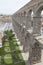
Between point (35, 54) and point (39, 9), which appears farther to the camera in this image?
point (35, 54)

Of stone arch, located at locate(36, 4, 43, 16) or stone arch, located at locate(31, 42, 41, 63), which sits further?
stone arch, located at locate(31, 42, 41, 63)

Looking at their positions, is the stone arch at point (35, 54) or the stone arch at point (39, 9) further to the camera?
the stone arch at point (35, 54)

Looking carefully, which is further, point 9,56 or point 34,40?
point 9,56

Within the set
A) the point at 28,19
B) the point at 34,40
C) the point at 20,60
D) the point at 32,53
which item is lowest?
the point at 20,60

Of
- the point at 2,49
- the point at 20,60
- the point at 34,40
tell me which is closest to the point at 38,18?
the point at 34,40

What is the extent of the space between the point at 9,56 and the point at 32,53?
1880mm

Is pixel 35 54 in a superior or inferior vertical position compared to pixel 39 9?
inferior

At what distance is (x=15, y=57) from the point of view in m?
9.46

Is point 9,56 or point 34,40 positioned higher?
point 34,40

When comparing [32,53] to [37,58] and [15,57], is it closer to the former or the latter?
[37,58]

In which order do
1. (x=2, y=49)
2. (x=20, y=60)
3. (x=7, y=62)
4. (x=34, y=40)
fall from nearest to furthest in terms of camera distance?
(x=34, y=40) → (x=7, y=62) → (x=20, y=60) → (x=2, y=49)

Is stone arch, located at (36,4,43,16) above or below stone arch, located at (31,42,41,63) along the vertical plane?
above

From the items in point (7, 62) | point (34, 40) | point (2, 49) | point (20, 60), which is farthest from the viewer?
point (2, 49)

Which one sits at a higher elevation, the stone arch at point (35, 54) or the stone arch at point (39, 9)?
the stone arch at point (39, 9)
